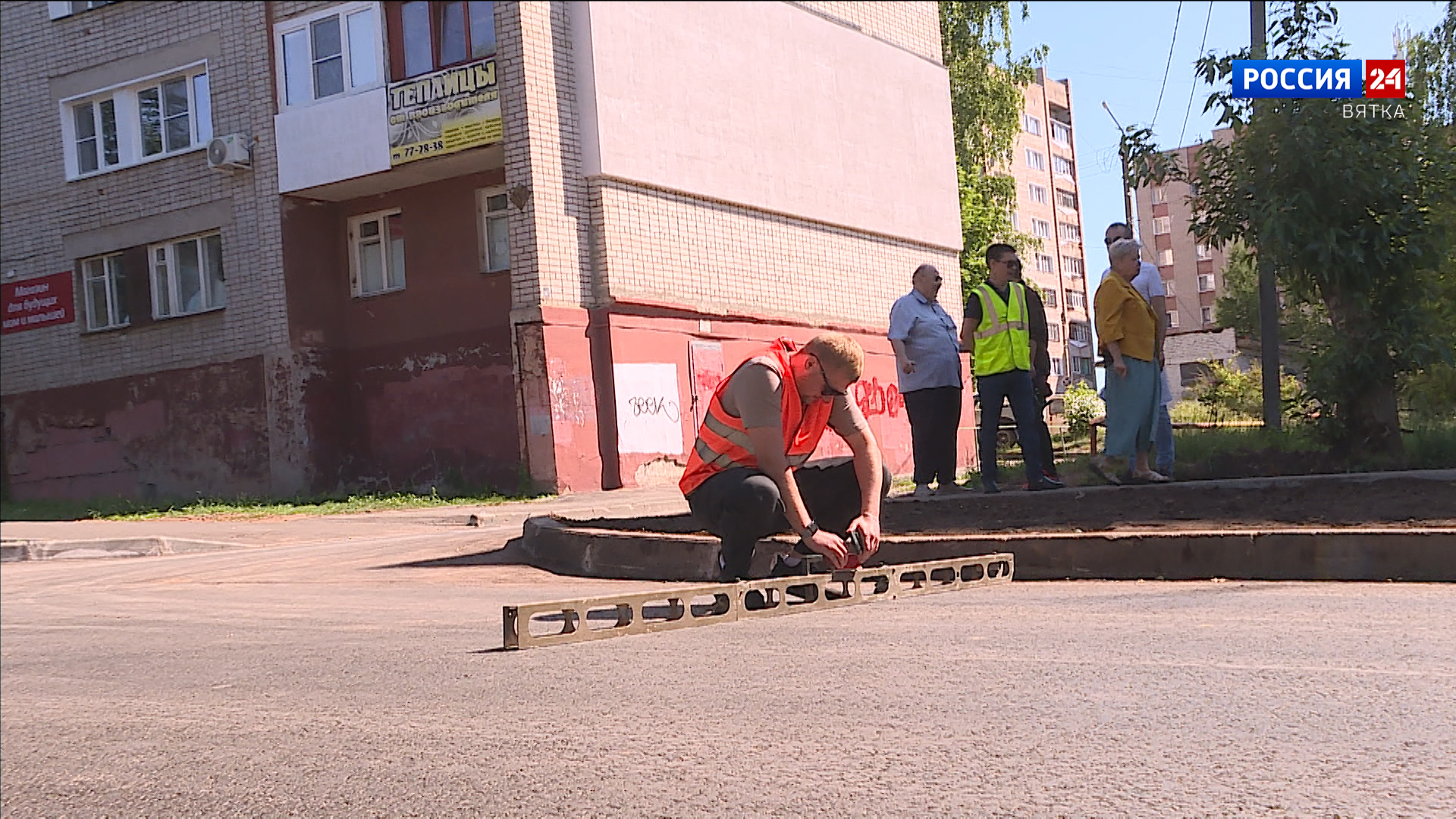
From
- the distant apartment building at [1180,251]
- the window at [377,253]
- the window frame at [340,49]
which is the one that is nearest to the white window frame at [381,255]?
the window at [377,253]

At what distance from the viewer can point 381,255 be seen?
74.8 ft

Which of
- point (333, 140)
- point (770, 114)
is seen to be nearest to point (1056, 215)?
point (770, 114)

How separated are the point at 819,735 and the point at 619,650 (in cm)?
175

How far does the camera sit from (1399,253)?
10188 millimetres

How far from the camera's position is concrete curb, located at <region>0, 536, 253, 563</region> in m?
13.9

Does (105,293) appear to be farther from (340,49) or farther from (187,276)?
(340,49)

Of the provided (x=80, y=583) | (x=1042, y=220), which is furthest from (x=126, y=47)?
(x=1042, y=220)

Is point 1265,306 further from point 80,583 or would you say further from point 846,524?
point 80,583

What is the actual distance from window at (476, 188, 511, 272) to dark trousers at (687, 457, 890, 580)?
593 inches

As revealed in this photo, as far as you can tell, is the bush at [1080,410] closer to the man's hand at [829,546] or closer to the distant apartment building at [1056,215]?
the man's hand at [829,546]

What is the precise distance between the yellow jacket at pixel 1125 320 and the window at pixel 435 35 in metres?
13.0

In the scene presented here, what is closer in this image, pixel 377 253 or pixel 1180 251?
pixel 377 253

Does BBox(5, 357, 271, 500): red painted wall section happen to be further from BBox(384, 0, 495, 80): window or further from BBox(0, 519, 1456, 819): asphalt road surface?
BBox(0, 519, 1456, 819): asphalt road surface

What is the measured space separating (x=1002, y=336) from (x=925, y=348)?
53 centimetres
